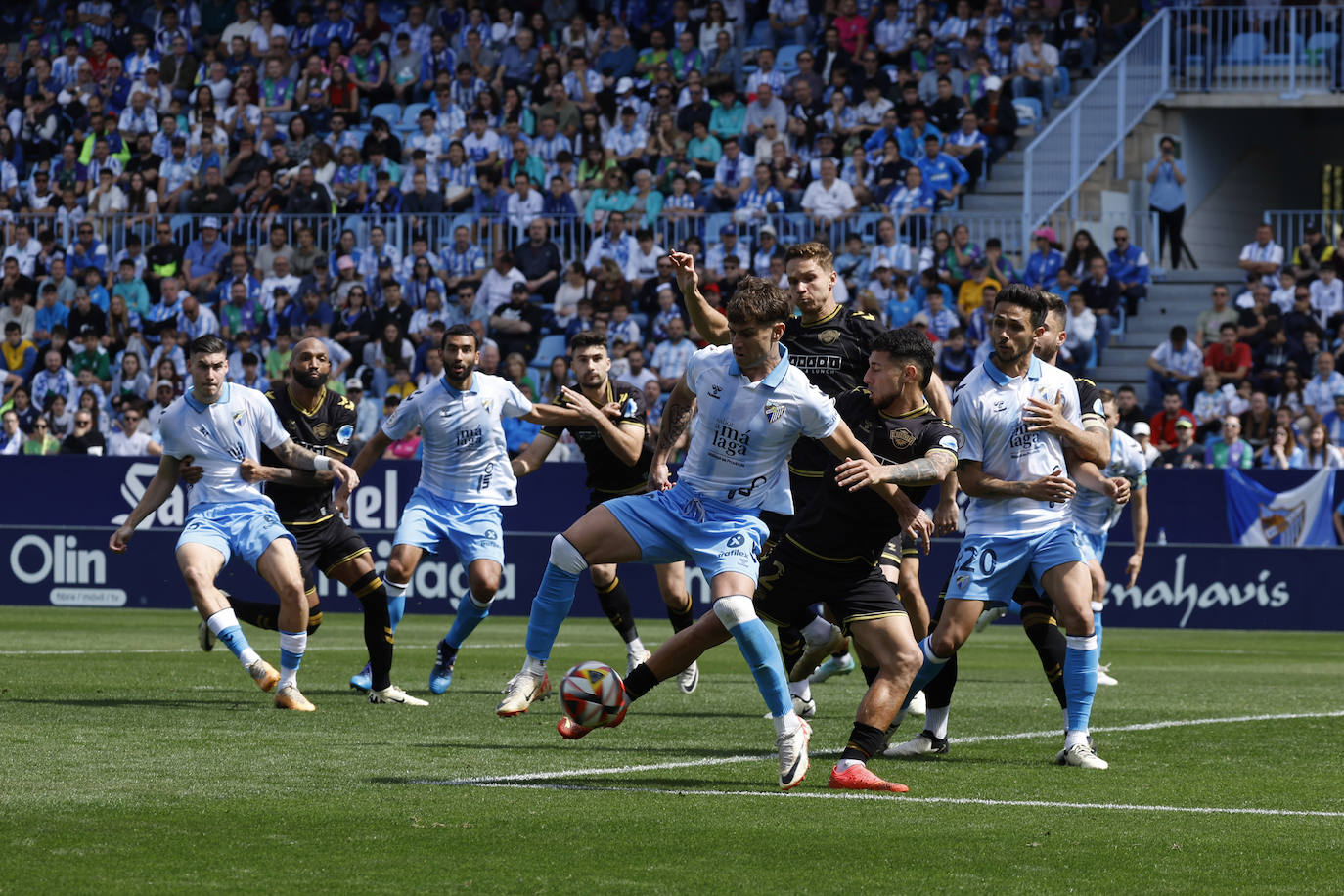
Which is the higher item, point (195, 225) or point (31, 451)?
point (195, 225)

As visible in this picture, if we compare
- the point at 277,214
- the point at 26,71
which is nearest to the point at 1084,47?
the point at 277,214

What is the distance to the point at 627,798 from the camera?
26.0ft

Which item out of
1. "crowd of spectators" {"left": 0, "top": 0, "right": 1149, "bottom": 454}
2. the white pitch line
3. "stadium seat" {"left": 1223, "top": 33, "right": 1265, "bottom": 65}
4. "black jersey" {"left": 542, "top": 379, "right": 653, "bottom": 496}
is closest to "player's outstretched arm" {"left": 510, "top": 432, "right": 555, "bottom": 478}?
"black jersey" {"left": 542, "top": 379, "right": 653, "bottom": 496}

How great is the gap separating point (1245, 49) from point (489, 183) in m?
11.5

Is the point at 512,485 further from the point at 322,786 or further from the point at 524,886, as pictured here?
the point at 524,886

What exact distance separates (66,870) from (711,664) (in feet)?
34.0

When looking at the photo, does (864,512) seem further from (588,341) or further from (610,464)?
(610,464)

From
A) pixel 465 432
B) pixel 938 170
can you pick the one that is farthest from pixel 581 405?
pixel 938 170

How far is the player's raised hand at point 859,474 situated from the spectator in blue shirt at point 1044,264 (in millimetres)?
17968

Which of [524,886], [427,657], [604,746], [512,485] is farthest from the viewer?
[427,657]

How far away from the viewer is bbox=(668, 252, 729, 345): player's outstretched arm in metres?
9.30

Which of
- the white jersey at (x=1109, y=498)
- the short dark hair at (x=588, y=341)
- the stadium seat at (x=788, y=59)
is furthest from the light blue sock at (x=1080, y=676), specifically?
the stadium seat at (x=788, y=59)

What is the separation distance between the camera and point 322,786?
8.09m

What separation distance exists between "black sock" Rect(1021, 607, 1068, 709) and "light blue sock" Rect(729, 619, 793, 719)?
2.26 meters
